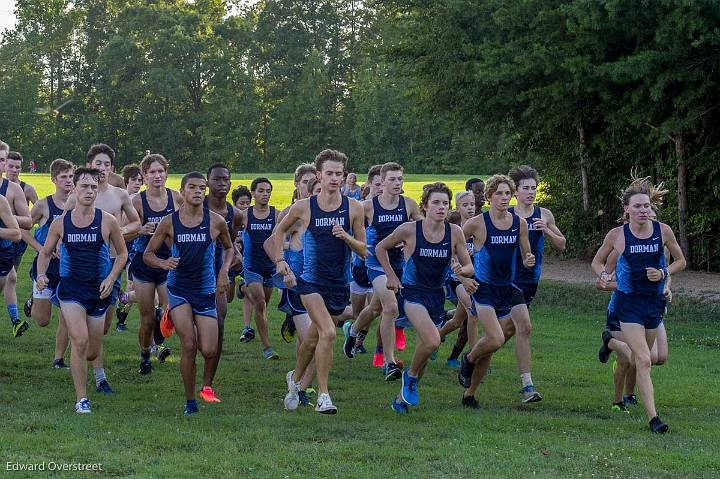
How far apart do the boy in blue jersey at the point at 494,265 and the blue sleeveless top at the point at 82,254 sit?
132 inches

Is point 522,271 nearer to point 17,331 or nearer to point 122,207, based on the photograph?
point 122,207

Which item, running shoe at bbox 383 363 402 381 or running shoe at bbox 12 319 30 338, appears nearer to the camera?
running shoe at bbox 383 363 402 381

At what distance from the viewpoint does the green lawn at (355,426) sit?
7.94 meters

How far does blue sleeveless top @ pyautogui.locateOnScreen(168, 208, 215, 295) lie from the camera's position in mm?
9766

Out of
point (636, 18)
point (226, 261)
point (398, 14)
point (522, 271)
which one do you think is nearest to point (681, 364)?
point (522, 271)

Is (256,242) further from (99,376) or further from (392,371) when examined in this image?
(99,376)

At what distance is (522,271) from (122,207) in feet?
13.1

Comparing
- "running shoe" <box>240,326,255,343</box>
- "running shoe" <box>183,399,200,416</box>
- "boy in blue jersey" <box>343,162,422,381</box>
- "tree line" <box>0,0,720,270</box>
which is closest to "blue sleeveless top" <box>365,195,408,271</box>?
"boy in blue jersey" <box>343,162,422,381</box>

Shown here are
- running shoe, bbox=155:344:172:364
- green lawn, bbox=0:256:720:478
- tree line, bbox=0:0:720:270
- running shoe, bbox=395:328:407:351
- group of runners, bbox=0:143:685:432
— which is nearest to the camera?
green lawn, bbox=0:256:720:478

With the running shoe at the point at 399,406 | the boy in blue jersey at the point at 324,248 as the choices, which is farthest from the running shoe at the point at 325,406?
the running shoe at the point at 399,406

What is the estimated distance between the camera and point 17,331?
1375 centimetres

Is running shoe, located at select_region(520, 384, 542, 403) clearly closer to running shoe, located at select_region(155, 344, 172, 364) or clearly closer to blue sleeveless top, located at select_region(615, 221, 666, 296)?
blue sleeveless top, located at select_region(615, 221, 666, 296)

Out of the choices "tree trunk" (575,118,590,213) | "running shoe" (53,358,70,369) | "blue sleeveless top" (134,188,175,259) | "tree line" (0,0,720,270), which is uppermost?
"tree line" (0,0,720,270)

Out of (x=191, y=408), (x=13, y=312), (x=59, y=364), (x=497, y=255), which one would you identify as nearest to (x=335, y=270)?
(x=497, y=255)
